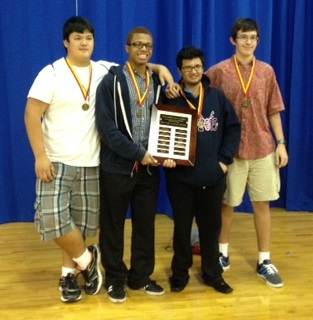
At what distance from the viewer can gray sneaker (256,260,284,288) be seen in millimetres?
2836

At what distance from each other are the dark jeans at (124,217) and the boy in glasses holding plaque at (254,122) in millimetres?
522

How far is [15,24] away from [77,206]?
1731mm

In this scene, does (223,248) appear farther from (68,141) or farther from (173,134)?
(68,141)

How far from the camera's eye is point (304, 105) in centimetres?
416

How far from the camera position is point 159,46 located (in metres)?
3.93

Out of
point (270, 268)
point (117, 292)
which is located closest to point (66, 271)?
point (117, 292)

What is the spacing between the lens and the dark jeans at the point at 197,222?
261 centimetres

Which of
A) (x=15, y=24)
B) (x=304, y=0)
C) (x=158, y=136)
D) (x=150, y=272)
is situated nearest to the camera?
(x=158, y=136)

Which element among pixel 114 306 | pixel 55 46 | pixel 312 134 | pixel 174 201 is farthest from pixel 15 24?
pixel 312 134

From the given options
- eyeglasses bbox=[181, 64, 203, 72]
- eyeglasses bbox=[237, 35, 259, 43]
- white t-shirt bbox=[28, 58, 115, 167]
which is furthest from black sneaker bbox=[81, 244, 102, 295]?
eyeglasses bbox=[237, 35, 259, 43]

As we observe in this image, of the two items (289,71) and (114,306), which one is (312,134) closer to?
(289,71)

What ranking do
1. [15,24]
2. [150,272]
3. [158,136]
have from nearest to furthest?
[158,136] < [150,272] < [15,24]

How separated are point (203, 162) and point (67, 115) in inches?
29.1

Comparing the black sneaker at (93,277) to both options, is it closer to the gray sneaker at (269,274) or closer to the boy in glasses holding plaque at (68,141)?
the boy in glasses holding plaque at (68,141)
